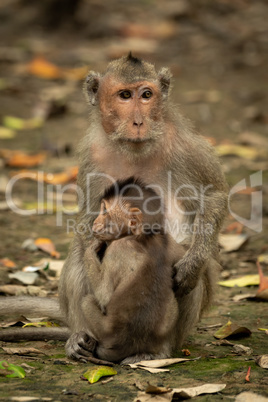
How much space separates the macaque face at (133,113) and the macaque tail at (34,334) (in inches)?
51.0

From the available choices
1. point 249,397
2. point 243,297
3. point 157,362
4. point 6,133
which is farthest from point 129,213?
point 6,133

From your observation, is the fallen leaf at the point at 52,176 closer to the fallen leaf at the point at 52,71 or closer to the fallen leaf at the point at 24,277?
the fallen leaf at the point at 24,277

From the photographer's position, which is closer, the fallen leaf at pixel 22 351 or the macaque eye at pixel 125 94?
the fallen leaf at pixel 22 351

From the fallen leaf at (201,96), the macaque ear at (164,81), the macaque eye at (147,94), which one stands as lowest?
the macaque eye at (147,94)

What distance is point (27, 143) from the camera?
945 centimetres

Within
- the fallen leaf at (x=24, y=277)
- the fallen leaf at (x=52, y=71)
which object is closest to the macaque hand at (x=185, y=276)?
the fallen leaf at (x=24, y=277)

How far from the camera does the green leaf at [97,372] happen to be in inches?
150

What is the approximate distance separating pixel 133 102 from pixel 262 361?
6.07 ft

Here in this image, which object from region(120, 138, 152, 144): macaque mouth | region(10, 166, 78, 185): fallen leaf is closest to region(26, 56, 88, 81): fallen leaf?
region(10, 166, 78, 185): fallen leaf

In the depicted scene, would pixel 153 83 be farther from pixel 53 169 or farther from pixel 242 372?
pixel 53 169

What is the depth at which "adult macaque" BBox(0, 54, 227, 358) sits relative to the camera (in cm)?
466

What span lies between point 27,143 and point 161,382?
612cm

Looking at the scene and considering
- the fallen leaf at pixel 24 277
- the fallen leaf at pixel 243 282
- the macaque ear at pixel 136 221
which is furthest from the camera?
the fallen leaf at pixel 243 282

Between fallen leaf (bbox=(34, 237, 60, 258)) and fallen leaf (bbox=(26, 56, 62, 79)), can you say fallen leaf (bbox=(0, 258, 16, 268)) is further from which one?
fallen leaf (bbox=(26, 56, 62, 79))
